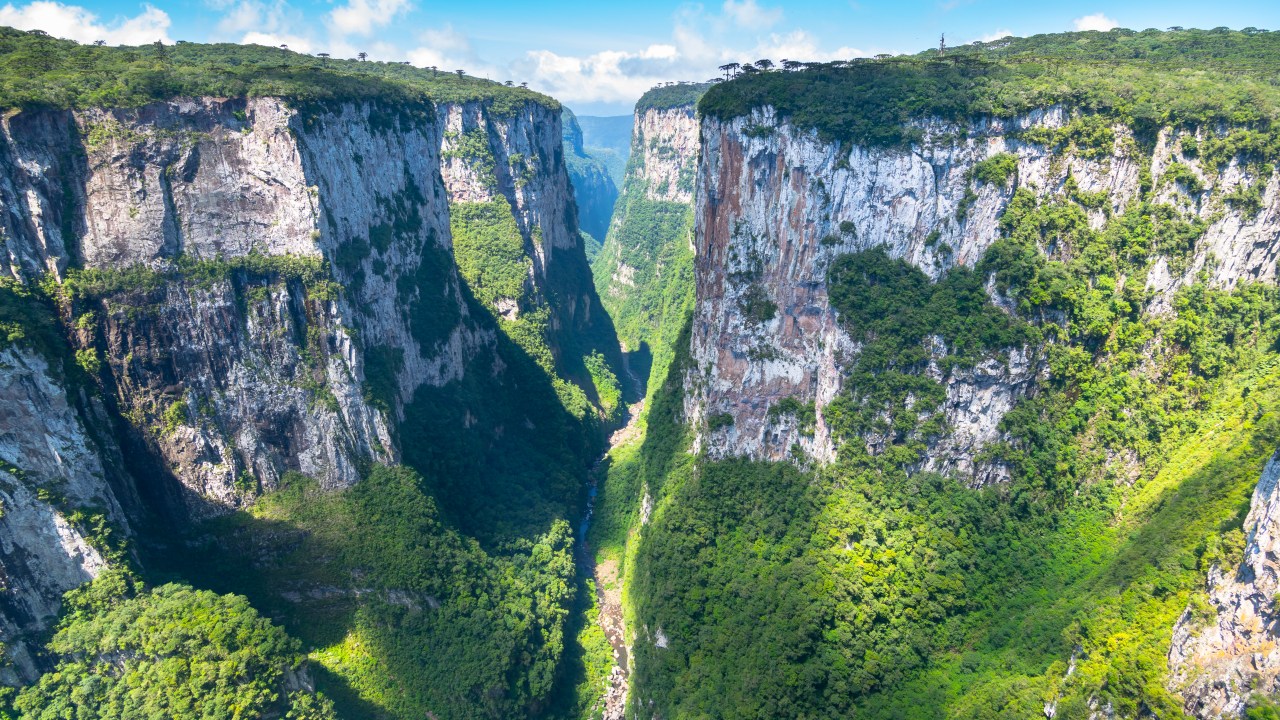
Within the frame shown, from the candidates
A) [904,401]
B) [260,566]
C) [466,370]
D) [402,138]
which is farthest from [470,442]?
[904,401]

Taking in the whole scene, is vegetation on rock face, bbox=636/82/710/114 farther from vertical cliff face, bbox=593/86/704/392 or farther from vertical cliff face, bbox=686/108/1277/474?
vertical cliff face, bbox=686/108/1277/474

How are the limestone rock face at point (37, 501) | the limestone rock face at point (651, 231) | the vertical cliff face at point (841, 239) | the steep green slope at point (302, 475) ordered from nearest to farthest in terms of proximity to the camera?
1. the limestone rock face at point (37, 501)
2. the steep green slope at point (302, 475)
3. the vertical cliff face at point (841, 239)
4. the limestone rock face at point (651, 231)

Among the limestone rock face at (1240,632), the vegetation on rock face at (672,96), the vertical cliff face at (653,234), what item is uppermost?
the vegetation on rock face at (672,96)

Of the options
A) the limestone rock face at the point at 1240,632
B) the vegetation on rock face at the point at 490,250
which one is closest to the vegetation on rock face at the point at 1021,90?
the limestone rock face at the point at 1240,632

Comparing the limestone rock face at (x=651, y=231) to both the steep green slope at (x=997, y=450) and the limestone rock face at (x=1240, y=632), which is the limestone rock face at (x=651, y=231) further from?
the limestone rock face at (x=1240, y=632)

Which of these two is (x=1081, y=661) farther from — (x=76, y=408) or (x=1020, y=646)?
(x=76, y=408)

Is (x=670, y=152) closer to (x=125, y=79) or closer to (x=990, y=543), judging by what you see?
(x=125, y=79)

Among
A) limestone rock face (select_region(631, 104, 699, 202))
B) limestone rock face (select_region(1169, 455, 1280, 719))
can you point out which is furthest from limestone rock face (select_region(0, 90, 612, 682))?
limestone rock face (select_region(631, 104, 699, 202))
